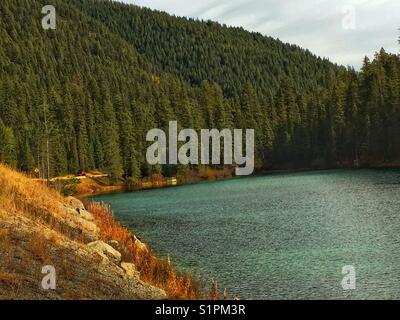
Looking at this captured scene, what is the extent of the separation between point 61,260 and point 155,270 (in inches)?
268

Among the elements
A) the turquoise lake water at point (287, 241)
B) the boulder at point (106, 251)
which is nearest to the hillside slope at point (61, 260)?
the boulder at point (106, 251)

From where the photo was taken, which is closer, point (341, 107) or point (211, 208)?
point (211, 208)

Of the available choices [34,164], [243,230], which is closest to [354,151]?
[34,164]

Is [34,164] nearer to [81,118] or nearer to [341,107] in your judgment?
[81,118]

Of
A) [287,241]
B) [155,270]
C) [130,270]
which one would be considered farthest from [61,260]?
[287,241]

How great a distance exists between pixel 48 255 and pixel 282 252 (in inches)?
608

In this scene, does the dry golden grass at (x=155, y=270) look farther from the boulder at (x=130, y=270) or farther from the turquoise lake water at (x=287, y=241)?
the turquoise lake water at (x=287, y=241)

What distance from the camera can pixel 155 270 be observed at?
22.2m

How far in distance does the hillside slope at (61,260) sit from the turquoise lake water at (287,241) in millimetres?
3499

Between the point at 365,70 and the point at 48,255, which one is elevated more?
the point at 365,70

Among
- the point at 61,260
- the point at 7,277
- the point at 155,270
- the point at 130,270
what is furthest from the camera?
the point at 155,270

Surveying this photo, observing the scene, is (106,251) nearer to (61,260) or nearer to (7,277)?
(61,260)

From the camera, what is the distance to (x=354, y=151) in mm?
120438

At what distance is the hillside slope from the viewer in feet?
44.2
